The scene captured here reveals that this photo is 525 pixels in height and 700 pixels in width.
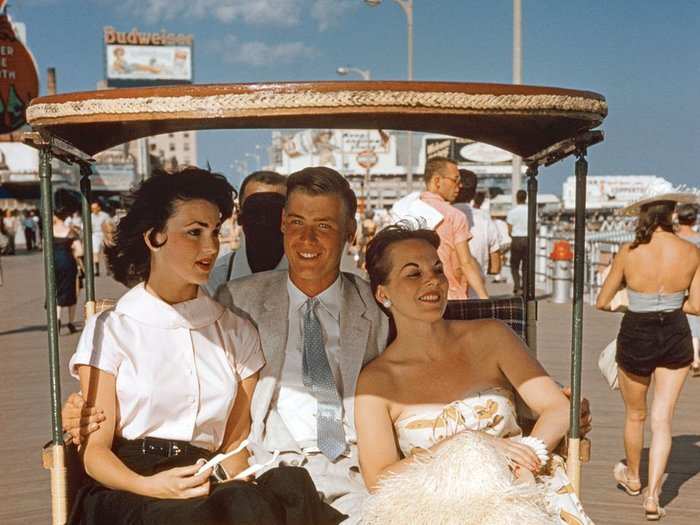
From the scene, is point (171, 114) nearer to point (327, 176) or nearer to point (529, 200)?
point (327, 176)

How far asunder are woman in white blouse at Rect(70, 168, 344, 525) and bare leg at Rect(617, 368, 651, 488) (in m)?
2.74

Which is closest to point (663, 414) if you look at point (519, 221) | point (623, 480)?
point (623, 480)

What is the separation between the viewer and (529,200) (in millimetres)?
3971

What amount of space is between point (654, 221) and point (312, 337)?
2639 millimetres

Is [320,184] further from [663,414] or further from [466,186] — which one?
[466,186]

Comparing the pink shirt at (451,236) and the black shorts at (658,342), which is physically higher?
the pink shirt at (451,236)

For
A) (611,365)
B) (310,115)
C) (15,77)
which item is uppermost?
(15,77)

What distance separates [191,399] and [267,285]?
655mm

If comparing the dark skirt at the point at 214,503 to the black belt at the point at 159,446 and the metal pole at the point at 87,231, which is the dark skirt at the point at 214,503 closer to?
the black belt at the point at 159,446

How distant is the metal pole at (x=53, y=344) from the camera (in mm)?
2711

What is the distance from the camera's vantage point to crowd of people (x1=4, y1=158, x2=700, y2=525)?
268 cm

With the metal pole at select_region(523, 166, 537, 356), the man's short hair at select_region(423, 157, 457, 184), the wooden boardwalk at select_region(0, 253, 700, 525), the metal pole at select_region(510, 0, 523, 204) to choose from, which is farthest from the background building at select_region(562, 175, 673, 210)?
the metal pole at select_region(523, 166, 537, 356)

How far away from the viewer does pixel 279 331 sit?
327 centimetres

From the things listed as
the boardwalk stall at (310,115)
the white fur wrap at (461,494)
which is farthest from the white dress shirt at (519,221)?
the white fur wrap at (461,494)
